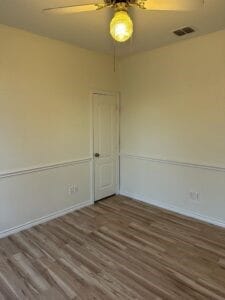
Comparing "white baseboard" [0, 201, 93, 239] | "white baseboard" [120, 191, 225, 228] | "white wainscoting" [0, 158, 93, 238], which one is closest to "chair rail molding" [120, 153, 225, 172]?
"white baseboard" [120, 191, 225, 228]

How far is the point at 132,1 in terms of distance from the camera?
179 centimetres

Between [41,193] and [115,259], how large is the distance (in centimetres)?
148

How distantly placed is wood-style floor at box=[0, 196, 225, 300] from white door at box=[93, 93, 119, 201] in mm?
810

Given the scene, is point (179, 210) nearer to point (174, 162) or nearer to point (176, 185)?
point (176, 185)

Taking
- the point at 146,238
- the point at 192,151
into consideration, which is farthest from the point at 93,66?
A: the point at 146,238

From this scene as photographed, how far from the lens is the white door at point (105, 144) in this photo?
4.09m

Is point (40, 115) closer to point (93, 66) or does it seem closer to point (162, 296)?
point (93, 66)

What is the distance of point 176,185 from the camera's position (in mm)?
3686

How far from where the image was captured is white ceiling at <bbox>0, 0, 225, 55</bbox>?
7.71ft

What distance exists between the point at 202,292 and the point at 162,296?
1.22ft

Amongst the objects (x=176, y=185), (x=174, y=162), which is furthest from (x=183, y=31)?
(x=176, y=185)

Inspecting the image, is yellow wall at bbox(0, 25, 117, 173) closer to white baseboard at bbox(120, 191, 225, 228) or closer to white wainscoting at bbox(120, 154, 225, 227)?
white wainscoting at bbox(120, 154, 225, 227)

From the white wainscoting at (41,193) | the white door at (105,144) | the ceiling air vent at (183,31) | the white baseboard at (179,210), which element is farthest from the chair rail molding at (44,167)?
the ceiling air vent at (183,31)

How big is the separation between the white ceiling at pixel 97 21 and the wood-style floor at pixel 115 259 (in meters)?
2.68
